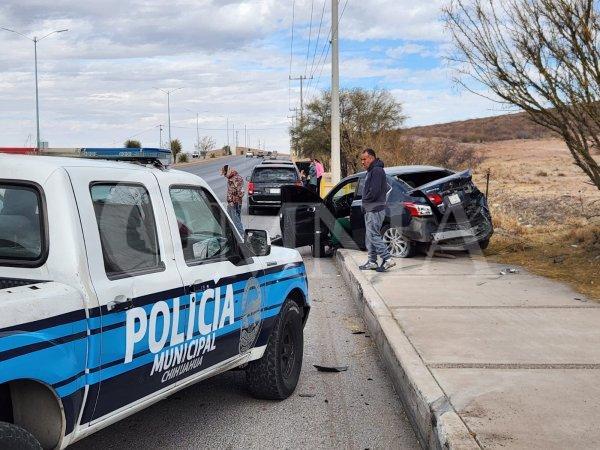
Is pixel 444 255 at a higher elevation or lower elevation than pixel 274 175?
lower

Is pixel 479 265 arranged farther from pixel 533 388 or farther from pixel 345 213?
pixel 533 388

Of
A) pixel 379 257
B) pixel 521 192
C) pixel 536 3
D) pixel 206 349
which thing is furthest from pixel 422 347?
pixel 521 192

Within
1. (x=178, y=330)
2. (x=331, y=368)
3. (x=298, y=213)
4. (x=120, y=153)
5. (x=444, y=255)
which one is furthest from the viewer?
(x=298, y=213)

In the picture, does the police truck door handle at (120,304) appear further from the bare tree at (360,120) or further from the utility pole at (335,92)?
the bare tree at (360,120)

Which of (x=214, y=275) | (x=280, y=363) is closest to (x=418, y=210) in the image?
(x=280, y=363)

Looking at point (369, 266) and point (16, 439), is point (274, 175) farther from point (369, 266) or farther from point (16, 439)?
point (16, 439)

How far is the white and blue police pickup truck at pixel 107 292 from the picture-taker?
283cm

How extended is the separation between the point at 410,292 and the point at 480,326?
1.92m

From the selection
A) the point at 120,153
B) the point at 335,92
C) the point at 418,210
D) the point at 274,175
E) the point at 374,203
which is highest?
the point at 335,92

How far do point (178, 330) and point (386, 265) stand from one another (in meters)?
7.01

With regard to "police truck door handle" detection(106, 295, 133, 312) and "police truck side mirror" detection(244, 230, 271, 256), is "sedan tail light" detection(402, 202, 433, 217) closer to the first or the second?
"police truck side mirror" detection(244, 230, 271, 256)

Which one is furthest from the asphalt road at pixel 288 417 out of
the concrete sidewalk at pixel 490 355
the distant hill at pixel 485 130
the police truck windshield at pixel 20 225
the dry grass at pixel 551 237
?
the distant hill at pixel 485 130

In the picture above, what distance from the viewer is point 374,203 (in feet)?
33.0

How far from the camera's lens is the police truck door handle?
3.20m
